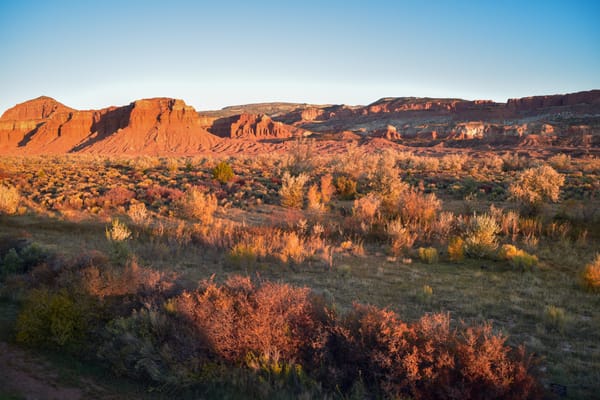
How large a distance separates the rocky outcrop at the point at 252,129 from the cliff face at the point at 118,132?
27.3 feet

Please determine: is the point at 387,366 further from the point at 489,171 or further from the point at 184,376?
the point at 489,171

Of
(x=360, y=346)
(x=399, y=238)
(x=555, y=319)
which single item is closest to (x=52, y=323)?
(x=360, y=346)

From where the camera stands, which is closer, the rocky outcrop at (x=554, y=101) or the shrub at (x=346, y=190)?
the shrub at (x=346, y=190)

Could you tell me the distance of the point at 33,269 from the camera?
7.91 meters

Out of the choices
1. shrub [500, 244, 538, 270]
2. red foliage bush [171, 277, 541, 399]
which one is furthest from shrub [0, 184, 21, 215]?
shrub [500, 244, 538, 270]

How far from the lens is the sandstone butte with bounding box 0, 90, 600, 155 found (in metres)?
70.6

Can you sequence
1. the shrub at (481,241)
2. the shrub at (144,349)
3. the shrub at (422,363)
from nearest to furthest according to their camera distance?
the shrub at (422,363) → the shrub at (144,349) → the shrub at (481,241)

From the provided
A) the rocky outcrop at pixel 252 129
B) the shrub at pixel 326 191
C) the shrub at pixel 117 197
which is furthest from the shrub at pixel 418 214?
the rocky outcrop at pixel 252 129

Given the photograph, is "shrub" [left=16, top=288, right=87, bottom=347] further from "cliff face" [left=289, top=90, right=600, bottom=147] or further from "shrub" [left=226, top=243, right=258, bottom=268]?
"cliff face" [left=289, top=90, right=600, bottom=147]

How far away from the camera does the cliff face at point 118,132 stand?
76.2m

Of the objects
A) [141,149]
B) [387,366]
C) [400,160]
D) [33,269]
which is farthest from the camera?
[141,149]

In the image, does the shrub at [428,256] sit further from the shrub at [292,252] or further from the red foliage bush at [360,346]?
the red foliage bush at [360,346]

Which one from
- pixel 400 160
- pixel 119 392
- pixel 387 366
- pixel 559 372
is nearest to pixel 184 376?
pixel 119 392

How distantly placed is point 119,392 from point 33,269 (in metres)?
4.79
